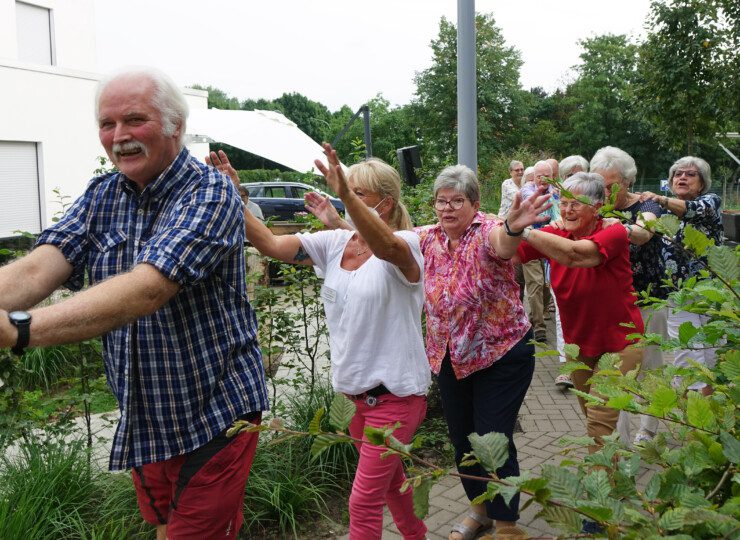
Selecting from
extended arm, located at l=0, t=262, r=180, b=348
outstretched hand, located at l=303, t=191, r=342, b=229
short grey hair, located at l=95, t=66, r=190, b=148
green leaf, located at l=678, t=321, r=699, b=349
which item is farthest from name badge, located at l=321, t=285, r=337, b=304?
green leaf, located at l=678, t=321, r=699, b=349

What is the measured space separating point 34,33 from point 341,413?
27.7 m

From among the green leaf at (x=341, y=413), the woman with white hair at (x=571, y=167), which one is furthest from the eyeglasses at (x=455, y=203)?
the woman with white hair at (x=571, y=167)

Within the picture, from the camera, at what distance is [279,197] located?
63.9 feet

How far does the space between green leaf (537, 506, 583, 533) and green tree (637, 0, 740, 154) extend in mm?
12658

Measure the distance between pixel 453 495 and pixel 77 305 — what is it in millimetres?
3220

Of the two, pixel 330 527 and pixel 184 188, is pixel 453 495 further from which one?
pixel 184 188

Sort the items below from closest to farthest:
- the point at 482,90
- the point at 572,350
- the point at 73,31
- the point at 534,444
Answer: the point at 572,350 → the point at 534,444 → the point at 73,31 → the point at 482,90

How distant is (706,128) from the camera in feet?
45.2

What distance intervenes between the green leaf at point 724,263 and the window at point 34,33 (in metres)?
26.6

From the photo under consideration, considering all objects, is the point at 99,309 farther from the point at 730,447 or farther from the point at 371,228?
the point at 730,447

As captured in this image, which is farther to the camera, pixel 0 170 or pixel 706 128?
pixel 0 170

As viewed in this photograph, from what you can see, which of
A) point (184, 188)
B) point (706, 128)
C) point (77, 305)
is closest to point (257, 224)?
point (184, 188)

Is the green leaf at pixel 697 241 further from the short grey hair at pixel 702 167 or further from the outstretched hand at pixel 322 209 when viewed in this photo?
the short grey hair at pixel 702 167

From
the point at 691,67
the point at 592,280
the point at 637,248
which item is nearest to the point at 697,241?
the point at 592,280
